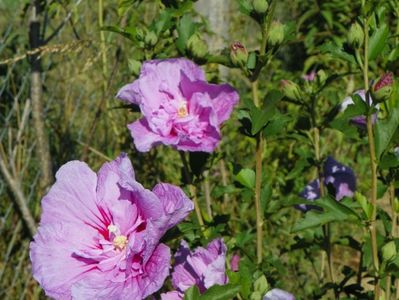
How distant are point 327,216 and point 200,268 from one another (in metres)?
0.24

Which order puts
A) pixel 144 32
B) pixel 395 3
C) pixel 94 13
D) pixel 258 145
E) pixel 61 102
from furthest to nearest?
pixel 94 13 → pixel 61 102 → pixel 395 3 → pixel 144 32 → pixel 258 145

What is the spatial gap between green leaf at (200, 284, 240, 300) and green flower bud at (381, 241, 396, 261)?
1.06 feet

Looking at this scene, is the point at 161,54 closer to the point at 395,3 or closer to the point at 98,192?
the point at 98,192

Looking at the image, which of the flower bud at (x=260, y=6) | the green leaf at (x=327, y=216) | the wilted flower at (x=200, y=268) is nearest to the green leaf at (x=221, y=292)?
the wilted flower at (x=200, y=268)

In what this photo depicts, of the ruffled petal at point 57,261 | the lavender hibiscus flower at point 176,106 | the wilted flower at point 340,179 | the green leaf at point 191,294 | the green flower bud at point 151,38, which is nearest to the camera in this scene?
the green leaf at point 191,294

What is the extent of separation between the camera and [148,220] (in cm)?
101

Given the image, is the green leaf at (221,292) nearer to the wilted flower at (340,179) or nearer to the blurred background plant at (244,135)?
the blurred background plant at (244,135)

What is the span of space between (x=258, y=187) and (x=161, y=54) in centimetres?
38

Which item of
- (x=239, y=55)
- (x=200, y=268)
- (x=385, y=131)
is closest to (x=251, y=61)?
(x=239, y=55)

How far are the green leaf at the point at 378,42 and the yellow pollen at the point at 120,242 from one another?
1.77 feet

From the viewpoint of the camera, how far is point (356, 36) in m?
1.25

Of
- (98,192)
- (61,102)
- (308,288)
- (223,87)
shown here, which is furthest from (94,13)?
(98,192)

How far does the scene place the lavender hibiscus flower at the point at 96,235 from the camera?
1.03 meters

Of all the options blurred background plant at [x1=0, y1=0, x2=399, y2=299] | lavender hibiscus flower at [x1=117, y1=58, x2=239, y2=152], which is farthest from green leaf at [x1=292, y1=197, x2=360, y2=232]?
lavender hibiscus flower at [x1=117, y1=58, x2=239, y2=152]
